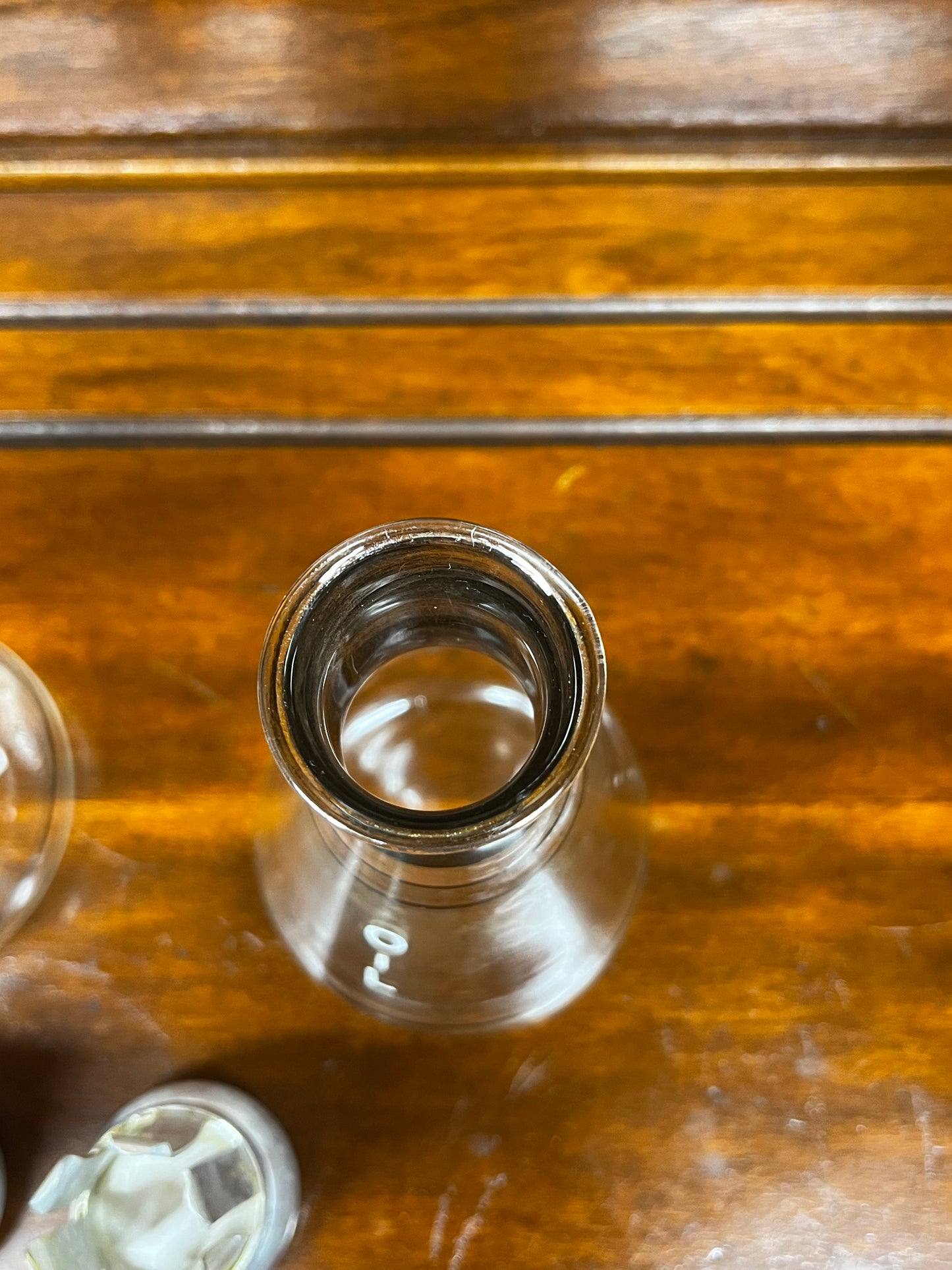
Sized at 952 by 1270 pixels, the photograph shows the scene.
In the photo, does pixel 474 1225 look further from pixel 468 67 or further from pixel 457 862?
pixel 468 67

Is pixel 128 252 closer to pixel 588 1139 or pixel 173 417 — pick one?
pixel 173 417

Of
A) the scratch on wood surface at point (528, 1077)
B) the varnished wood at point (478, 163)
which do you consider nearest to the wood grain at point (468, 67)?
the varnished wood at point (478, 163)

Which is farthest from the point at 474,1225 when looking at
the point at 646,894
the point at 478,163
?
the point at 478,163

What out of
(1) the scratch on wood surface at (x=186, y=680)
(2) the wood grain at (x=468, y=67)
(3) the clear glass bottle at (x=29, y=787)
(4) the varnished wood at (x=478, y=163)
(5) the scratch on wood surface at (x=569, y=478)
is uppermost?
(2) the wood grain at (x=468, y=67)

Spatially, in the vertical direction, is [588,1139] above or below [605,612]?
below

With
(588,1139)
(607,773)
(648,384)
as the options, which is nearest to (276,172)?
(648,384)

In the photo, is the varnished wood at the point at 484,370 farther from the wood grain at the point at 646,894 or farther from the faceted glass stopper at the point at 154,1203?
the faceted glass stopper at the point at 154,1203

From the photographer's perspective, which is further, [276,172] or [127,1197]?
[276,172]
